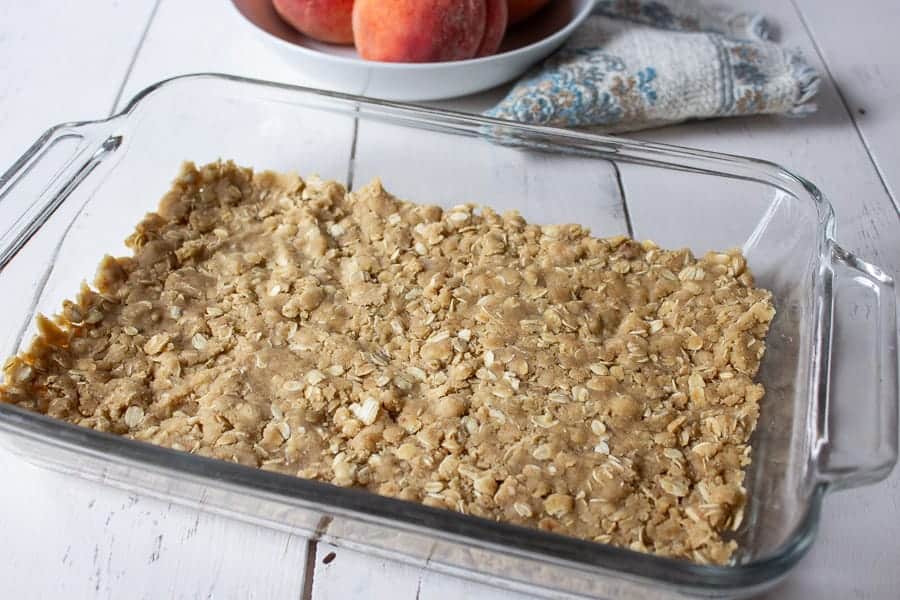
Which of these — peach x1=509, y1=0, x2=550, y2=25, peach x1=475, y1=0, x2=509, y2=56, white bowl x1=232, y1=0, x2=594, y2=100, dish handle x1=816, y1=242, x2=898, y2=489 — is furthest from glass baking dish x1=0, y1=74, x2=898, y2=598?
peach x1=509, y1=0, x2=550, y2=25

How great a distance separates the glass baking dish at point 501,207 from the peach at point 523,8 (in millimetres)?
341

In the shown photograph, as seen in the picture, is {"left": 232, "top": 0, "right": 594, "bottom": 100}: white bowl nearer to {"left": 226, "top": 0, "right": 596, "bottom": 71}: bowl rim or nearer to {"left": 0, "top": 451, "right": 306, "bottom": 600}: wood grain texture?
{"left": 226, "top": 0, "right": 596, "bottom": 71}: bowl rim

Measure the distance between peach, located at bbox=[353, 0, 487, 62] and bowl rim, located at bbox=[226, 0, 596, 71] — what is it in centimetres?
2

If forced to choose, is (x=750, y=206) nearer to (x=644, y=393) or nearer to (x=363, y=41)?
(x=644, y=393)

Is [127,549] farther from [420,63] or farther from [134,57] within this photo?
[134,57]

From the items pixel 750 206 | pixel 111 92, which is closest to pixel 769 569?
pixel 750 206

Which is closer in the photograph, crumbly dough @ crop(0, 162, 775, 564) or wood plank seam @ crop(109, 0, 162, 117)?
crumbly dough @ crop(0, 162, 775, 564)

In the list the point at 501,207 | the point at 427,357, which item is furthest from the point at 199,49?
the point at 427,357

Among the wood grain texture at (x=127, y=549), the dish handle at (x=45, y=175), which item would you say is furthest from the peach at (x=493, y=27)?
the wood grain texture at (x=127, y=549)

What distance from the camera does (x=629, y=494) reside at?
Answer: 0.90 meters

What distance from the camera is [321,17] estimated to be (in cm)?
143

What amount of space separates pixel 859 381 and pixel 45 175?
948 millimetres

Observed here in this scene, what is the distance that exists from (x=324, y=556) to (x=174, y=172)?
0.60 meters

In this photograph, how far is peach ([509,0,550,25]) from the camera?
146 centimetres
